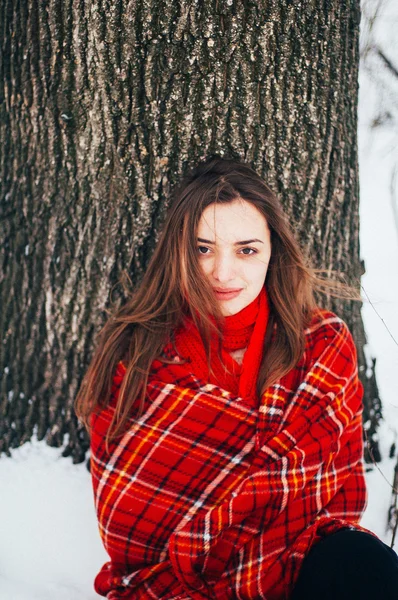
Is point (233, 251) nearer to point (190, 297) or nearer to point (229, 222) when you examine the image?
point (229, 222)

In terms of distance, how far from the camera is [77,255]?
209cm

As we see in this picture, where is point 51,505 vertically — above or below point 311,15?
below

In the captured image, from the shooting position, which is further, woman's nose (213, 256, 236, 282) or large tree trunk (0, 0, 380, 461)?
large tree trunk (0, 0, 380, 461)

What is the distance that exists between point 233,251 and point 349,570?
0.96 metres

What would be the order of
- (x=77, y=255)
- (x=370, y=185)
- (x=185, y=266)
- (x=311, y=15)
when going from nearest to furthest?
1. (x=185, y=266)
2. (x=311, y=15)
3. (x=77, y=255)
4. (x=370, y=185)

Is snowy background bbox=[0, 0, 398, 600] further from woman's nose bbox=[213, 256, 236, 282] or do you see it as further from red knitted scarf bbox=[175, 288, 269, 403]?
woman's nose bbox=[213, 256, 236, 282]

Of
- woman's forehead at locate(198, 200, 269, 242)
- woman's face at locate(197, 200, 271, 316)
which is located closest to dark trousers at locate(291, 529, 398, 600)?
woman's face at locate(197, 200, 271, 316)

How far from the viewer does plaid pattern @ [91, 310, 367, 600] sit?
1.60 meters

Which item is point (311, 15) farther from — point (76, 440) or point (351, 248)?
point (76, 440)

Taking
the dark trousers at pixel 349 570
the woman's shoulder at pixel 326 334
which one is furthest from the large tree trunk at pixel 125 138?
the dark trousers at pixel 349 570

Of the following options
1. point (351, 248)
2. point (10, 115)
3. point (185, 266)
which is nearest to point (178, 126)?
point (185, 266)

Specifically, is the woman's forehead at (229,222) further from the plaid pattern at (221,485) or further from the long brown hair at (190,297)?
the plaid pattern at (221,485)

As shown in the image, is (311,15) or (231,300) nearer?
(231,300)

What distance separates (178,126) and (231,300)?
0.66 meters
